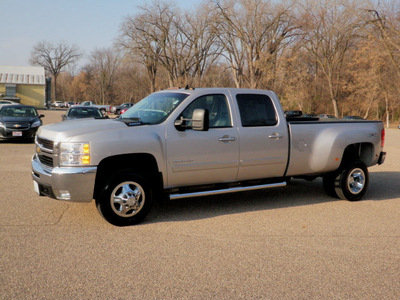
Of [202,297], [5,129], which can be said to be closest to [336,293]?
[202,297]

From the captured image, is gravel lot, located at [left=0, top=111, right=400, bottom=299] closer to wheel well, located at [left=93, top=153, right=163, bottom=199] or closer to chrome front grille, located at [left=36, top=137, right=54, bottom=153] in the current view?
wheel well, located at [left=93, top=153, right=163, bottom=199]

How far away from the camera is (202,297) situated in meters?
3.63

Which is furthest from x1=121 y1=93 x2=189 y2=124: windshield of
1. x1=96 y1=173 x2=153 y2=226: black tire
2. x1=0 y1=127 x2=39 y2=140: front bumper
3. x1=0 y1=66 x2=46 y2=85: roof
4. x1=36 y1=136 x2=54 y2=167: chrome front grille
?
x1=0 y1=66 x2=46 y2=85: roof

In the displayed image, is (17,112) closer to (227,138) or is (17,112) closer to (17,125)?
(17,125)

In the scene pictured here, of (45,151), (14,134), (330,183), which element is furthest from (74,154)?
(14,134)

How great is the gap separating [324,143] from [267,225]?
84.1 inches

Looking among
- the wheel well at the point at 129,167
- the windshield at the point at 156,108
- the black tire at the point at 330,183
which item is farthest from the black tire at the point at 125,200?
the black tire at the point at 330,183

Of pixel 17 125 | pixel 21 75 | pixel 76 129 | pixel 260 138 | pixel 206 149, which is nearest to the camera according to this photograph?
pixel 76 129

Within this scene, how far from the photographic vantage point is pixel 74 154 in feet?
17.6

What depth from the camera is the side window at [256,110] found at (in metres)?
6.61

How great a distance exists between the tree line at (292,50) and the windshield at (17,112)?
31252mm

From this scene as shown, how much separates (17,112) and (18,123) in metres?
1.29

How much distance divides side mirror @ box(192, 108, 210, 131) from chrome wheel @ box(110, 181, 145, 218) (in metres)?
1.16

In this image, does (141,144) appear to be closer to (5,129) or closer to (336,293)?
(336,293)
